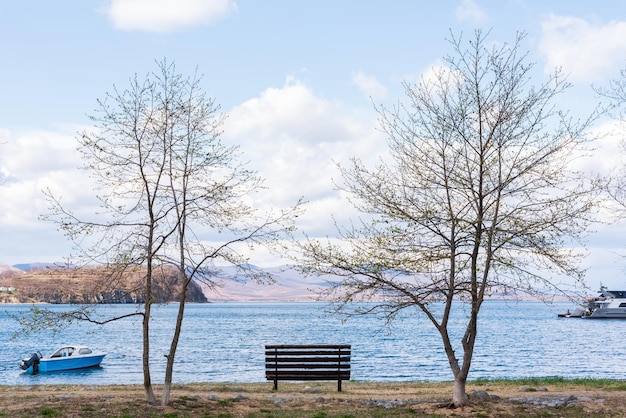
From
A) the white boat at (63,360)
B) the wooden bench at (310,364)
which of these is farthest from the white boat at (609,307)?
the wooden bench at (310,364)

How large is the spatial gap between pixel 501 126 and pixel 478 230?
8.81 ft

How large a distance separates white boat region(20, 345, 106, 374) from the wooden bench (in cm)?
2827

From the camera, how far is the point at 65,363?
1902 inches

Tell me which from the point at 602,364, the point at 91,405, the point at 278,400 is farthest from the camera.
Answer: the point at 602,364

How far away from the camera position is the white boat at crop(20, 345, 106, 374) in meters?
46.8

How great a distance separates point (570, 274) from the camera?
17.9m

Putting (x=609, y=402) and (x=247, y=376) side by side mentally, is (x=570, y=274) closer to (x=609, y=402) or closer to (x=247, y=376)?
(x=609, y=402)

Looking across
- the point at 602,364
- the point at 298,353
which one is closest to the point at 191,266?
the point at 298,353

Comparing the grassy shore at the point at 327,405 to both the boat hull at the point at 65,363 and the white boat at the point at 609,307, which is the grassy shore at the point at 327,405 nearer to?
the boat hull at the point at 65,363

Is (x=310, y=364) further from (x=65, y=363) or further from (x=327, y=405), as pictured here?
(x=65, y=363)

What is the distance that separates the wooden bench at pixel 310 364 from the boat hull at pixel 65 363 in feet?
92.9

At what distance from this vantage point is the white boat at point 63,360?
46.8 meters

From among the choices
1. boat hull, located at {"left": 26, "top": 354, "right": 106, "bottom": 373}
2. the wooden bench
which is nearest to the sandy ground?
the wooden bench

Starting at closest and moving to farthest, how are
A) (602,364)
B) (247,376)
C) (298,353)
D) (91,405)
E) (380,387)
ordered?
(91,405)
(298,353)
(380,387)
(247,376)
(602,364)
